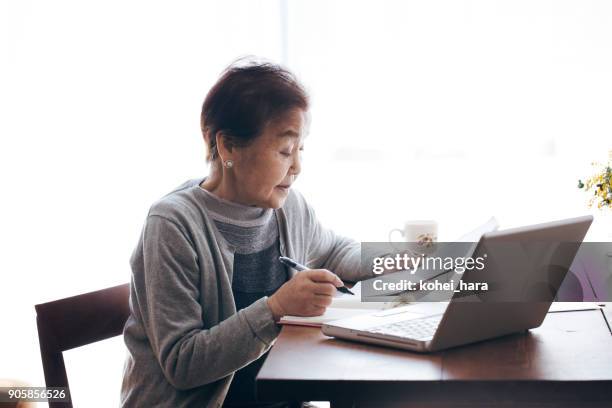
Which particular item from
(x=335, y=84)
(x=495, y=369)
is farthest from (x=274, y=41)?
(x=495, y=369)

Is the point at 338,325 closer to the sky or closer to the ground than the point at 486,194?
closer to the ground

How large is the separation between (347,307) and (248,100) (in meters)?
0.41

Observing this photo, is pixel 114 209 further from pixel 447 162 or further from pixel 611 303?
pixel 611 303

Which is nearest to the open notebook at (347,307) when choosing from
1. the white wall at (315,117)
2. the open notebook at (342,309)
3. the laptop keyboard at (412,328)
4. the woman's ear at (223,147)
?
the open notebook at (342,309)

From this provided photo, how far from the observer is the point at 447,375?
921 millimetres

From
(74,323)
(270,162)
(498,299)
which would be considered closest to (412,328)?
(498,299)

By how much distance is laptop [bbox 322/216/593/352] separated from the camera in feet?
3.15

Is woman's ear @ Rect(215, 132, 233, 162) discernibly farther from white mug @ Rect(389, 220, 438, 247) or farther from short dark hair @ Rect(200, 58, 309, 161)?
white mug @ Rect(389, 220, 438, 247)

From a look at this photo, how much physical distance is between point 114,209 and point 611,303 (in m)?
1.34

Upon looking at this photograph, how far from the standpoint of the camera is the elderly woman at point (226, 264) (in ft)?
3.81

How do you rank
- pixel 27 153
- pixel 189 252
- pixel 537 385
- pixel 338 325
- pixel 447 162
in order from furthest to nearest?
pixel 447 162 → pixel 27 153 → pixel 189 252 → pixel 338 325 → pixel 537 385

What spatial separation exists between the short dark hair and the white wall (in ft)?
2.58

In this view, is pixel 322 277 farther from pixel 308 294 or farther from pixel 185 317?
pixel 185 317

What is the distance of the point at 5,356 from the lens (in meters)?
1.96
